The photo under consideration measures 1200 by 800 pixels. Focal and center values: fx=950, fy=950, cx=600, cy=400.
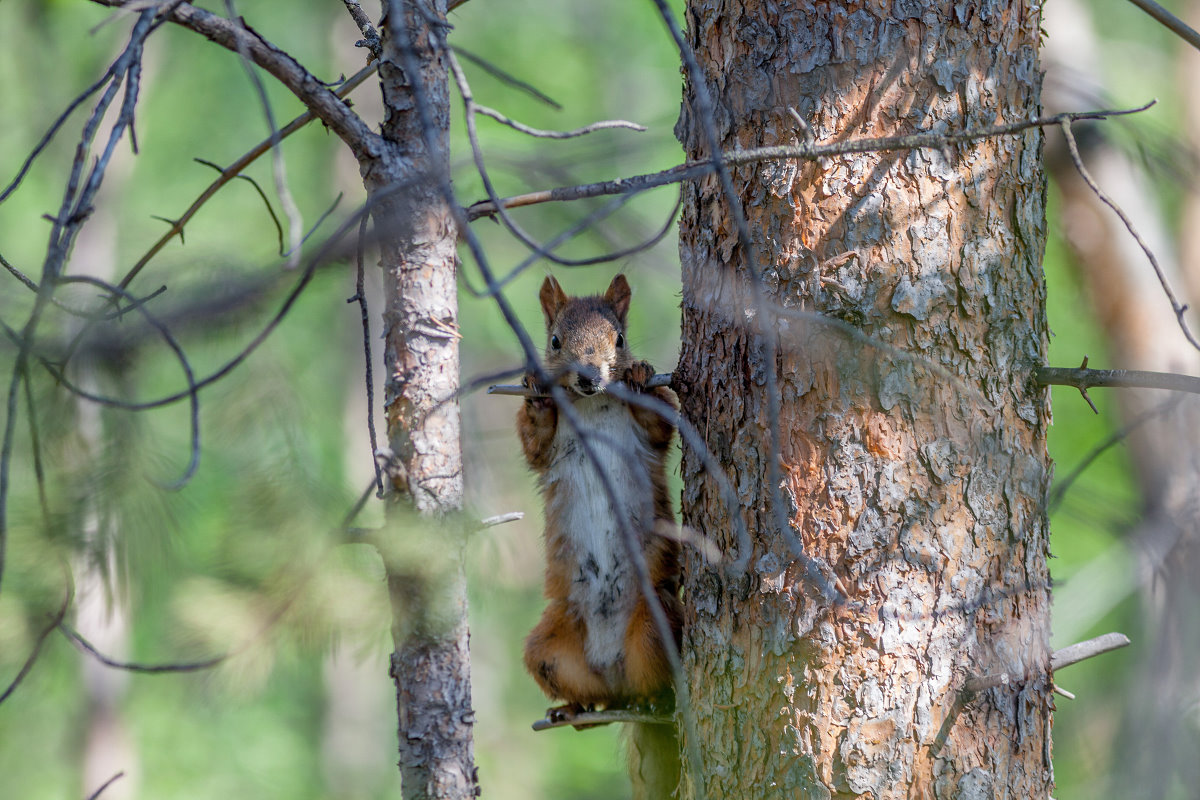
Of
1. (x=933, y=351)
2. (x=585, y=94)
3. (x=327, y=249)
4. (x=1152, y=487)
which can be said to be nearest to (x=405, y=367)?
(x=327, y=249)

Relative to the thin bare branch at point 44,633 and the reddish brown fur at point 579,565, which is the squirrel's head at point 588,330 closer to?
the reddish brown fur at point 579,565

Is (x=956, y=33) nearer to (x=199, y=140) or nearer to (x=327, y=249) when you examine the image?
(x=327, y=249)

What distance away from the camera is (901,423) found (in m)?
1.84

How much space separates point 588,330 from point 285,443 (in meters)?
1.54

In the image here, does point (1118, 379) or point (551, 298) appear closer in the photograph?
point (1118, 379)

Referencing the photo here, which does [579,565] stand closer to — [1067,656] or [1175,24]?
[1067,656]

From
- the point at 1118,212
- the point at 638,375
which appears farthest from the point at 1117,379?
the point at 638,375

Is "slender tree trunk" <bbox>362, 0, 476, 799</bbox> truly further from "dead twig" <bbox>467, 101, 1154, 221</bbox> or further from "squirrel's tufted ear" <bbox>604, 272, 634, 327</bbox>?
"squirrel's tufted ear" <bbox>604, 272, 634, 327</bbox>

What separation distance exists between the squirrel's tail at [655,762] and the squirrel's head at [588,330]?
0.96m

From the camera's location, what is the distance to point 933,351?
1.84m

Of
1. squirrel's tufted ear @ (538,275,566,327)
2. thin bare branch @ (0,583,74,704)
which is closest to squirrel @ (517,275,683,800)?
squirrel's tufted ear @ (538,275,566,327)

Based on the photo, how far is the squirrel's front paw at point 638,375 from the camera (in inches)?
98.4

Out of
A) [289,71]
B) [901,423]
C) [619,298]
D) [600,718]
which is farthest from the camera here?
[619,298]

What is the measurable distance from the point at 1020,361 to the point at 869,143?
2.19ft
